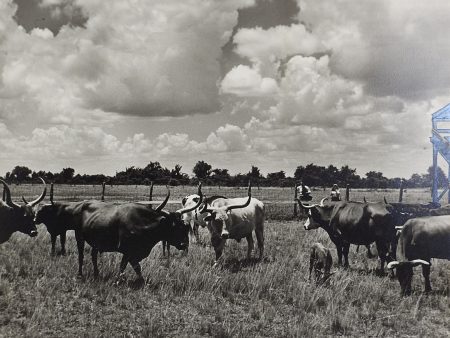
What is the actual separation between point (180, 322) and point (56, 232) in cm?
613

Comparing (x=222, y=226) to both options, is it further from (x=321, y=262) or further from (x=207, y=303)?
(x=207, y=303)

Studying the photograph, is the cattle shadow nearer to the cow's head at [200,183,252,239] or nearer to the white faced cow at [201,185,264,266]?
the white faced cow at [201,185,264,266]

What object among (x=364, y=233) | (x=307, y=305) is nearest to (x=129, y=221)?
(x=307, y=305)

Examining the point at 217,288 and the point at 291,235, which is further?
the point at 291,235

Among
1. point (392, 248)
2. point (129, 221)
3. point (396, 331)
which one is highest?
point (129, 221)

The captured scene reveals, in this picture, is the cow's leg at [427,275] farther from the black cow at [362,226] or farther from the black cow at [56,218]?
the black cow at [56,218]

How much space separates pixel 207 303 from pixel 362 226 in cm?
489

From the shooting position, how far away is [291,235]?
50.0 feet

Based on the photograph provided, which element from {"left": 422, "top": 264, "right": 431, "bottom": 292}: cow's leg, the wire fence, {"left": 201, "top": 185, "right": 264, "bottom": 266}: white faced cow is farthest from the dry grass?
the wire fence

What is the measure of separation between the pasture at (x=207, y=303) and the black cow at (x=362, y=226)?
2.78 ft

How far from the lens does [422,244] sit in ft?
25.6

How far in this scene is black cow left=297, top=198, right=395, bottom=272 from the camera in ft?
32.4

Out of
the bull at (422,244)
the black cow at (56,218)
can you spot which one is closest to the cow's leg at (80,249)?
the black cow at (56,218)

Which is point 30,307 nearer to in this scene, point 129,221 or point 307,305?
point 129,221
